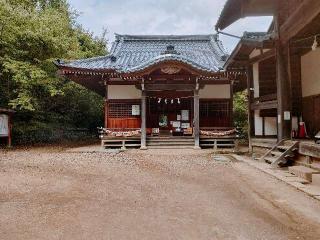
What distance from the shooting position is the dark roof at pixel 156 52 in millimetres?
17328

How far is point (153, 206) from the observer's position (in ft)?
16.4

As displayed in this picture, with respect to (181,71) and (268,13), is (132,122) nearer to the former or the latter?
(181,71)

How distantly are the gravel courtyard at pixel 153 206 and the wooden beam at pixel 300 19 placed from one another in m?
3.82

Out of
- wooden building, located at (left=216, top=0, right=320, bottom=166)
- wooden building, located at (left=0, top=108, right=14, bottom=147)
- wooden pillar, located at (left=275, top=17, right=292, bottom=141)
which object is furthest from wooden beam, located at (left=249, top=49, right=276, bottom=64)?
wooden building, located at (left=0, top=108, right=14, bottom=147)

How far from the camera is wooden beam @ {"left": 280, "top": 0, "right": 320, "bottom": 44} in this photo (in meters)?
7.12

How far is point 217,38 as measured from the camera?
24.7m

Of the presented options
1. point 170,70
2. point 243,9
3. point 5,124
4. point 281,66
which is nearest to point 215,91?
point 170,70

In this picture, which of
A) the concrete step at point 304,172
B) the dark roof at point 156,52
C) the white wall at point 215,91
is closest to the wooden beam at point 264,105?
the concrete step at point 304,172

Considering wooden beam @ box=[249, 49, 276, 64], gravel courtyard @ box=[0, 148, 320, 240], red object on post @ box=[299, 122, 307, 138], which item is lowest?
gravel courtyard @ box=[0, 148, 320, 240]

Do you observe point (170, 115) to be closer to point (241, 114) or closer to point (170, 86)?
point (170, 86)

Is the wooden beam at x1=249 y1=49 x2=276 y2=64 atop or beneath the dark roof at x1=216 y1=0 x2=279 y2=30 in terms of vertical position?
beneath

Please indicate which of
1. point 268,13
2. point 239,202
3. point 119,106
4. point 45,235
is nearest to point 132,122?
point 119,106

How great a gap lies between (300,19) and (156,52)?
16.1m

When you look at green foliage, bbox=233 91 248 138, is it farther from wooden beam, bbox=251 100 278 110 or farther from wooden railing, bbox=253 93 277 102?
wooden railing, bbox=253 93 277 102
